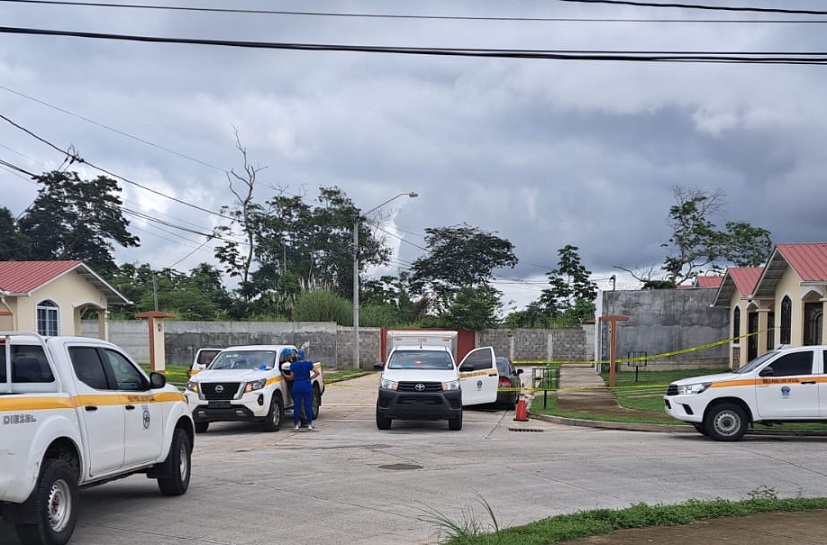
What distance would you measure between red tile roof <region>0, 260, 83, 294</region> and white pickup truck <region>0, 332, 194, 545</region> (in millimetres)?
19731

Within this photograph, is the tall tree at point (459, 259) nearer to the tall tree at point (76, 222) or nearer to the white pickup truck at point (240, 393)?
the tall tree at point (76, 222)

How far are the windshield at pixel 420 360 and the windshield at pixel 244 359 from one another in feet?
9.00

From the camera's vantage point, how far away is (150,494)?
10.7m

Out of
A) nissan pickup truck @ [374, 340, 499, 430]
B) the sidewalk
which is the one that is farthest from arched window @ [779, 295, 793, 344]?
the sidewalk

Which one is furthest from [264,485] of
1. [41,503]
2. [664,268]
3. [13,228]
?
[13,228]

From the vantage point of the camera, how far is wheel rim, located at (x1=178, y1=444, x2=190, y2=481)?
10.5 meters

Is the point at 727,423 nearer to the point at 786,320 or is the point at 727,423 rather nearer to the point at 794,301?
the point at 794,301

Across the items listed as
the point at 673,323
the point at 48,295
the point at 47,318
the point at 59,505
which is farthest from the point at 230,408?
the point at 673,323

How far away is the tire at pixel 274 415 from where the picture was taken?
18.2 m

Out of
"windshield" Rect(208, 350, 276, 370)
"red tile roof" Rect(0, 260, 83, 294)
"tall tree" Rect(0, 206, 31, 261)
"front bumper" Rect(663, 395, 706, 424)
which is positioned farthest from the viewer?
"tall tree" Rect(0, 206, 31, 261)

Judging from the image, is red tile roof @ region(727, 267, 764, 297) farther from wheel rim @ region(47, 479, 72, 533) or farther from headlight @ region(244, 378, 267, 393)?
wheel rim @ region(47, 479, 72, 533)

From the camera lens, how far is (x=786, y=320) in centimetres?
2812

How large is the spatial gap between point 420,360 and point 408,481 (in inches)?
340

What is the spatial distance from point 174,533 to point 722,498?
20.2ft
